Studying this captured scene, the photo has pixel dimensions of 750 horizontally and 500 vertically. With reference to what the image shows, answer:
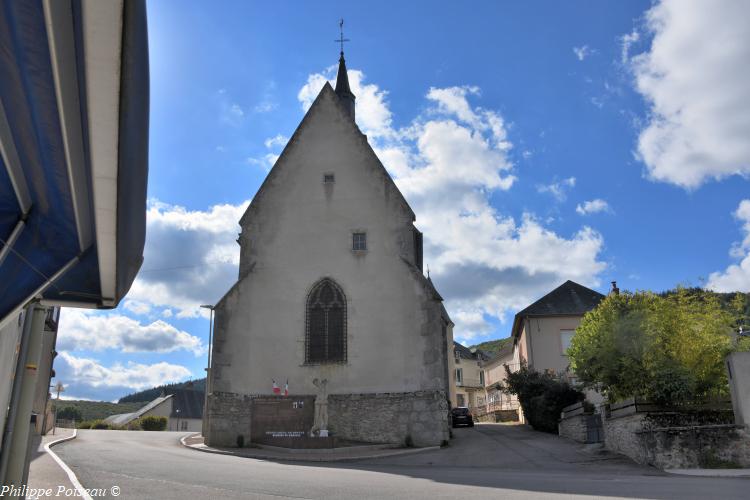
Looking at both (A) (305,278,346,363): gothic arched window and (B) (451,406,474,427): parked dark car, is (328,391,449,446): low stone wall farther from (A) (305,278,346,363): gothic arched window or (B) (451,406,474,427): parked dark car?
(B) (451,406,474,427): parked dark car

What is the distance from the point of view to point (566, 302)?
36.4m

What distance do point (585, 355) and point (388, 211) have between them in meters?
10.1

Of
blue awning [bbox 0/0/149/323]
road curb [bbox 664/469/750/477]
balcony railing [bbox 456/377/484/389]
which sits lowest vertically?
road curb [bbox 664/469/750/477]

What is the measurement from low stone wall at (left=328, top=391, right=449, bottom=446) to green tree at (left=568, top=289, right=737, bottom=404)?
686 centimetres

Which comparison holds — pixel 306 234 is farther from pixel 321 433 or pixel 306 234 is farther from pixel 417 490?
pixel 417 490

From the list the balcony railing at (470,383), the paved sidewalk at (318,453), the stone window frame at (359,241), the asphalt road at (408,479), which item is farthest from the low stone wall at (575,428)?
the balcony railing at (470,383)

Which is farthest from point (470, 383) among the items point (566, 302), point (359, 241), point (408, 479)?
point (408, 479)

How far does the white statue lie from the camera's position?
21.4 metres

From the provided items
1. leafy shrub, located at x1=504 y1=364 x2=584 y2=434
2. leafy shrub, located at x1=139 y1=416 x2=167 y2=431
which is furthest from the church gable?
leafy shrub, located at x1=139 y1=416 x2=167 y2=431

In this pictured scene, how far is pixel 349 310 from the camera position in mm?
23828

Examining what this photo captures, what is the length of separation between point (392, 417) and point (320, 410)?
263 cm

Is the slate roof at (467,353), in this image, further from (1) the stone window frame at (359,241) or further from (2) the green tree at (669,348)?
(2) the green tree at (669,348)

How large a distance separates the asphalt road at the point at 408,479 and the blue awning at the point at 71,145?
474cm

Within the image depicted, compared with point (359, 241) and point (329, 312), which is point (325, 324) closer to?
point (329, 312)
